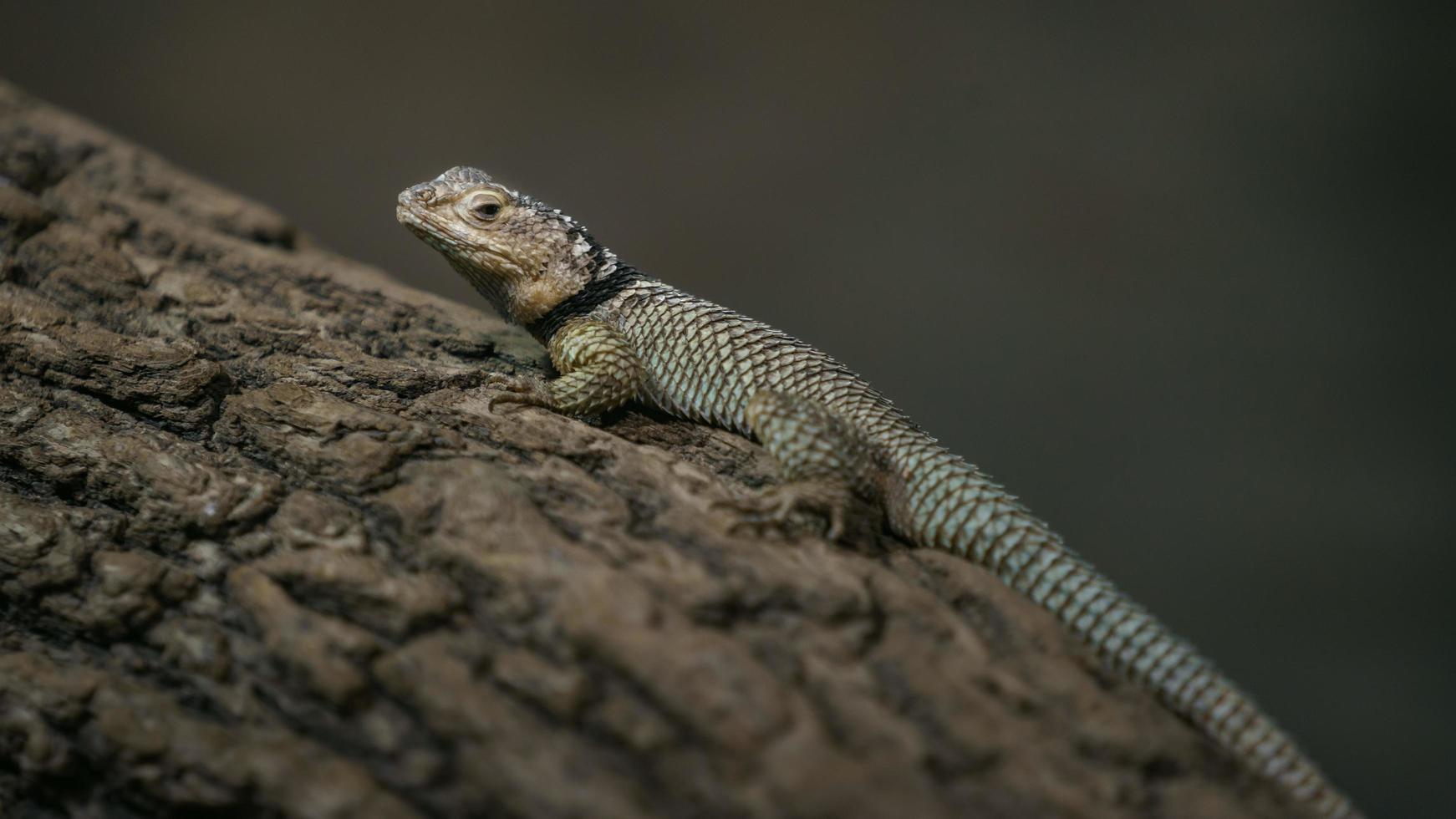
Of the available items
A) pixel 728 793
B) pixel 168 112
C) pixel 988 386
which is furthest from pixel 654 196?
pixel 728 793

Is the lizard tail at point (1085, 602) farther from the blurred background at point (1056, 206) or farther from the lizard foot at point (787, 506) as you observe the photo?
the blurred background at point (1056, 206)

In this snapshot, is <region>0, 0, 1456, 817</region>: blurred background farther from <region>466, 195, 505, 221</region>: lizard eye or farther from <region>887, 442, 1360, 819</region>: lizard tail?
<region>887, 442, 1360, 819</region>: lizard tail

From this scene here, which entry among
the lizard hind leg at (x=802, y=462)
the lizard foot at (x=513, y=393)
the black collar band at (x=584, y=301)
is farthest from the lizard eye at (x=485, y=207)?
the lizard hind leg at (x=802, y=462)

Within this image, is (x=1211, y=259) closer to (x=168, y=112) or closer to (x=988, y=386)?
(x=988, y=386)

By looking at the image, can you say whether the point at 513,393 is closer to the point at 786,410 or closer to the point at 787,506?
the point at 786,410

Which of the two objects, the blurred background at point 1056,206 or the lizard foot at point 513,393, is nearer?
the lizard foot at point 513,393

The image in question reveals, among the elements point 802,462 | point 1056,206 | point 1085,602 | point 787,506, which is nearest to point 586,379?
point 802,462
